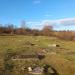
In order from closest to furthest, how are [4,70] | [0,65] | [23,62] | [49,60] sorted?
[4,70], [0,65], [23,62], [49,60]

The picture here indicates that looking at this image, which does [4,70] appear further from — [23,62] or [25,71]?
[23,62]

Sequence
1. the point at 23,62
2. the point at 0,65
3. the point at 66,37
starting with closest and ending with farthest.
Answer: the point at 0,65
the point at 23,62
the point at 66,37

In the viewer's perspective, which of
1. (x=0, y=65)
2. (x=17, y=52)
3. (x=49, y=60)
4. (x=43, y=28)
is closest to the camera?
(x=0, y=65)

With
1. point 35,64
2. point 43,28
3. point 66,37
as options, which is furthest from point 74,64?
point 43,28

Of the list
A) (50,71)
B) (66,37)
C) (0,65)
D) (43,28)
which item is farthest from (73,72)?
(43,28)

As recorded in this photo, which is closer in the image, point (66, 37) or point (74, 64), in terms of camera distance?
point (74, 64)

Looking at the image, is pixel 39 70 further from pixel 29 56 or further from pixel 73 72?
pixel 29 56

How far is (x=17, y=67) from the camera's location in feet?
31.4

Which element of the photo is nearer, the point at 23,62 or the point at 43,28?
the point at 23,62

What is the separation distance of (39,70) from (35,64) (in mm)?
1054

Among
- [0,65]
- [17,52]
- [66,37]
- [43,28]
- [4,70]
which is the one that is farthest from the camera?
[43,28]

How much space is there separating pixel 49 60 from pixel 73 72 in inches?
75.6

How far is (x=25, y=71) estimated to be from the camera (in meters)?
9.10

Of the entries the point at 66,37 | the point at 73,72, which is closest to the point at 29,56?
the point at 73,72
